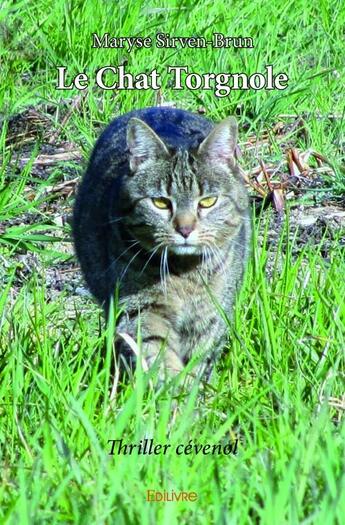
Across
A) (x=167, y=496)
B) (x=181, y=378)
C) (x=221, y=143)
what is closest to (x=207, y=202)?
(x=221, y=143)

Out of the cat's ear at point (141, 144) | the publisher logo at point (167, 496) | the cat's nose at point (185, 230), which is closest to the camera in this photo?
the publisher logo at point (167, 496)

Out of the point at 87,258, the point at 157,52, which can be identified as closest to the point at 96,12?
the point at 157,52

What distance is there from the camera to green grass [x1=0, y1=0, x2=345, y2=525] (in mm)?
2902

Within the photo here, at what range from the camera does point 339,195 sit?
571 centimetres

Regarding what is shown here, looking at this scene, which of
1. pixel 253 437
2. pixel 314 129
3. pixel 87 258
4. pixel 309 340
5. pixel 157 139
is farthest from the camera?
pixel 314 129

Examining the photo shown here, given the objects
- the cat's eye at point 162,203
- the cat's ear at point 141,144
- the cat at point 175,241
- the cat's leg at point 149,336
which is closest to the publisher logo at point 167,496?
the cat at point 175,241

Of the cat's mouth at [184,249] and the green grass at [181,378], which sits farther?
the cat's mouth at [184,249]

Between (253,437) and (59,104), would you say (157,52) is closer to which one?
(59,104)

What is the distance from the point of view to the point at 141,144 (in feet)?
14.2

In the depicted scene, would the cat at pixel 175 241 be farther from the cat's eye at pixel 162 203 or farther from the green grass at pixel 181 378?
the green grass at pixel 181 378

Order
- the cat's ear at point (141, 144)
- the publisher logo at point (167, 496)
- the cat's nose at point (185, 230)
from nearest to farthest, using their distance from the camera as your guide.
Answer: the publisher logo at point (167, 496)
the cat's nose at point (185, 230)
the cat's ear at point (141, 144)

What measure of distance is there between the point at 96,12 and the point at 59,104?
63cm

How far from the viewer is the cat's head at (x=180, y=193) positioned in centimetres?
422

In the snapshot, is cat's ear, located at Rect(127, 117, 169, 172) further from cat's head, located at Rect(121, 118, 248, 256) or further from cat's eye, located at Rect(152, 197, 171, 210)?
cat's eye, located at Rect(152, 197, 171, 210)
